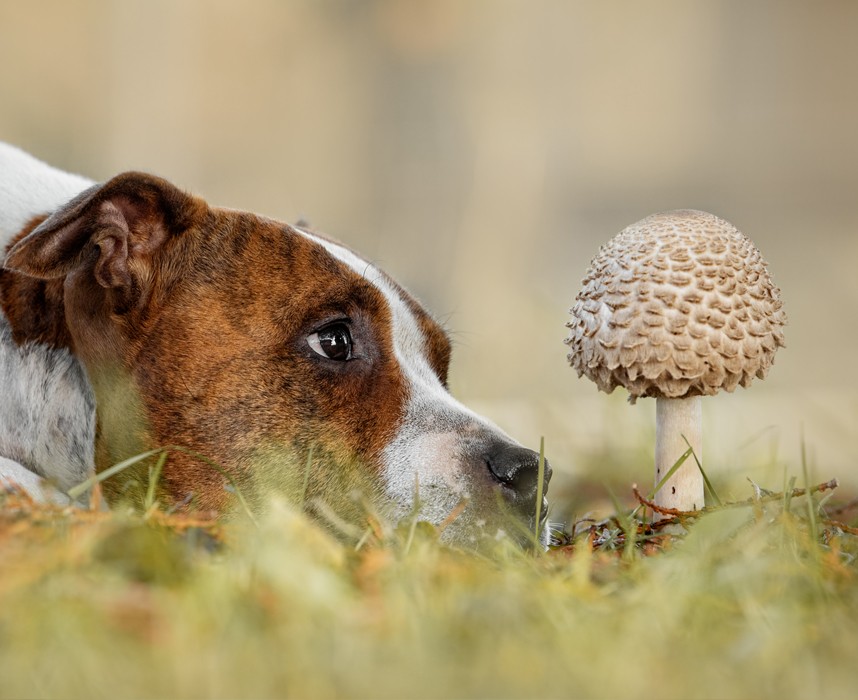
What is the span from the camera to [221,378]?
2387mm

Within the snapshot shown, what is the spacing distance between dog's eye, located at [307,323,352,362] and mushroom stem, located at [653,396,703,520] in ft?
2.42

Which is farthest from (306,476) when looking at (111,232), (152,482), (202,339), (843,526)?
(843,526)

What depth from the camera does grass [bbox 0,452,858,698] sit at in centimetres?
127

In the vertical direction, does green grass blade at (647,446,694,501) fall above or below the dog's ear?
below

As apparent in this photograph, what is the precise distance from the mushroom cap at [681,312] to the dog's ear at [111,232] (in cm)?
101

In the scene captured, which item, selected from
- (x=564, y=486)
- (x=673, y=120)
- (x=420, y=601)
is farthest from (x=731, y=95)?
(x=420, y=601)

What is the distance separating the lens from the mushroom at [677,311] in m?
2.21

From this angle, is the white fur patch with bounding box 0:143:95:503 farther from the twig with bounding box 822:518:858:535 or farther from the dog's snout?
the twig with bounding box 822:518:858:535

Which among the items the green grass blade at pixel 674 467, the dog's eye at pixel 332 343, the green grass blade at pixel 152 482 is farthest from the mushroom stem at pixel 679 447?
the green grass blade at pixel 152 482

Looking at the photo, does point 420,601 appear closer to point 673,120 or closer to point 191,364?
point 191,364

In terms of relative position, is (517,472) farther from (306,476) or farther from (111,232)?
(111,232)

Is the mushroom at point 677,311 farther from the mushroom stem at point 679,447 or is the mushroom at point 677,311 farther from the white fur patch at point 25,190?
the white fur patch at point 25,190

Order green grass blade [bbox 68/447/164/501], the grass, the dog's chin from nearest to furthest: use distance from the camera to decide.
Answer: the grass → green grass blade [bbox 68/447/164/501] → the dog's chin

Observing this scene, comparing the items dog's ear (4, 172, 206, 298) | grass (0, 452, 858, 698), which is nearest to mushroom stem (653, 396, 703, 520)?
grass (0, 452, 858, 698)
